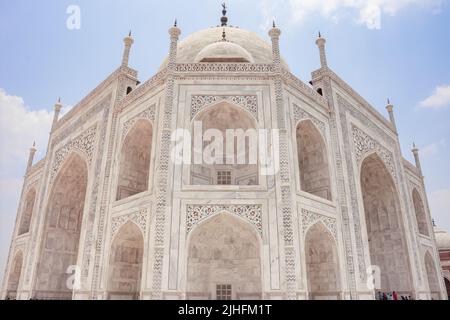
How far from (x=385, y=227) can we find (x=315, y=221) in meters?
7.83

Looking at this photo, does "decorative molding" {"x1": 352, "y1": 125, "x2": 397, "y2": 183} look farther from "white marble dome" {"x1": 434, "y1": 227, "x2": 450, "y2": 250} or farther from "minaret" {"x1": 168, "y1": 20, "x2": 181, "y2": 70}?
"white marble dome" {"x1": 434, "y1": 227, "x2": 450, "y2": 250}

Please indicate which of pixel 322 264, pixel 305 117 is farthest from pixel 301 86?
pixel 322 264

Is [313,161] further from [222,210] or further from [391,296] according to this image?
[391,296]

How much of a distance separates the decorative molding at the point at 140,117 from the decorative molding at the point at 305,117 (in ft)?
16.3

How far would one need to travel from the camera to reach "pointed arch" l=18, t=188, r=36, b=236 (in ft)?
65.7

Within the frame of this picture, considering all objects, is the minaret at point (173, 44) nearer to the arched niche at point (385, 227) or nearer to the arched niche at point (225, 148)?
the arched niche at point (225, 148)

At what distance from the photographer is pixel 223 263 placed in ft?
35.1

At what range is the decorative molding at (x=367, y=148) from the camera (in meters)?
14.3

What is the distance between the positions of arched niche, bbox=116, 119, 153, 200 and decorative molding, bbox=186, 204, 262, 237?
370 cm

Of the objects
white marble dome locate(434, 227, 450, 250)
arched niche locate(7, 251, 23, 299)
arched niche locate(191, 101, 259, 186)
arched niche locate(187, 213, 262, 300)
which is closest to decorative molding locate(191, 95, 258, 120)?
arched niche locate(191, 101, 259, 186)

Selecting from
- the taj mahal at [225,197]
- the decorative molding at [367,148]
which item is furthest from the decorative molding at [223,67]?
the decorative molding at [367,148]

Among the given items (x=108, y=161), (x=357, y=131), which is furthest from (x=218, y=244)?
(x=357, y=131)

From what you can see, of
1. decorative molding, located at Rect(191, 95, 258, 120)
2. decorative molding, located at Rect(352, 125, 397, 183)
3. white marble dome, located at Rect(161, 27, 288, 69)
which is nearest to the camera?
decorative molding, located at Rect(191, 95, 258, 120)

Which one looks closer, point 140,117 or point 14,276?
point 140,117
